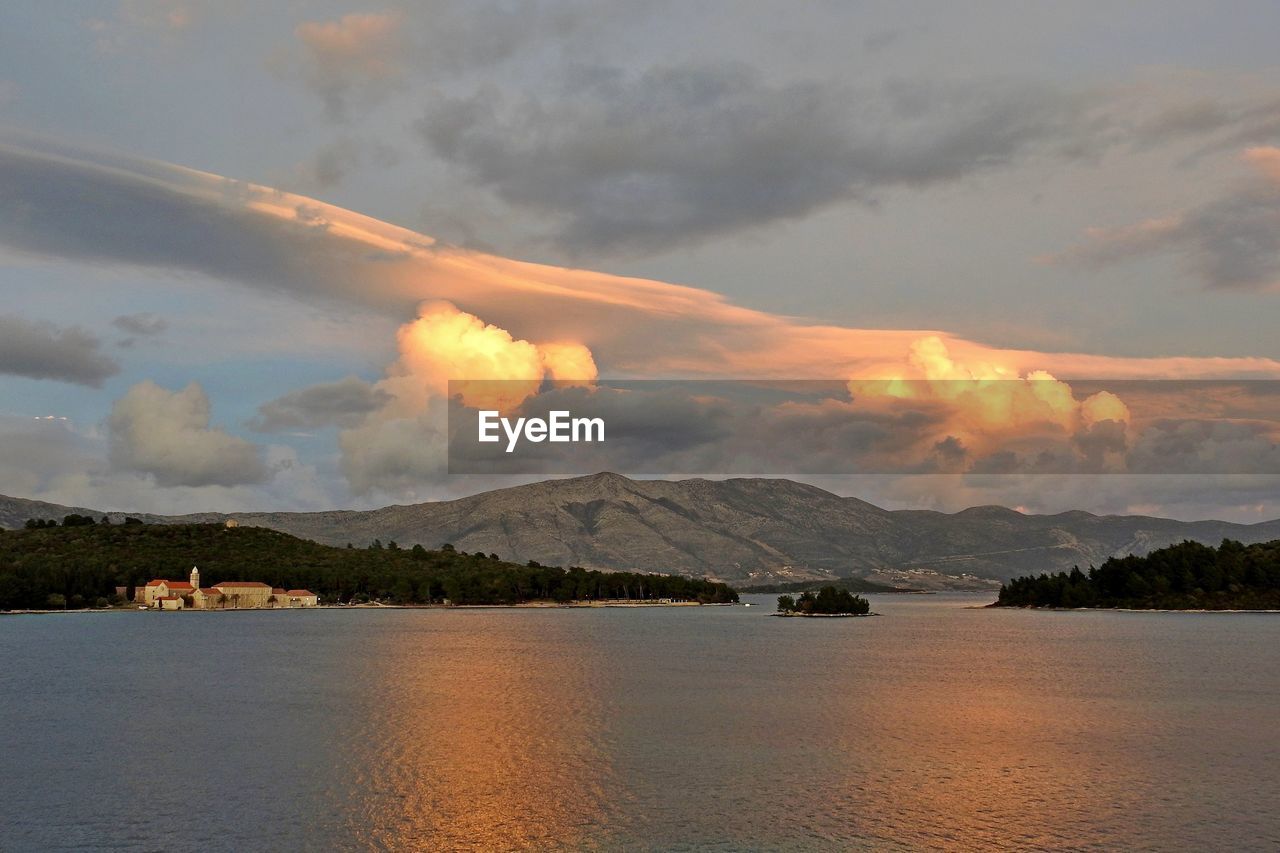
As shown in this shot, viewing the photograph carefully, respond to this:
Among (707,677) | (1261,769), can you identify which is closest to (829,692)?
(707,677)

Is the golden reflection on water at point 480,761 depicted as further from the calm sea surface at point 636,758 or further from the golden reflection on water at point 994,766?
the golden reflection on water at point 994,766

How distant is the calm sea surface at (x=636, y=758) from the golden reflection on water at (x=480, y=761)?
29 centimetres

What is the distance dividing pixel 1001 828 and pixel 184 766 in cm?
5086

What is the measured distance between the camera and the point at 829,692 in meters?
113

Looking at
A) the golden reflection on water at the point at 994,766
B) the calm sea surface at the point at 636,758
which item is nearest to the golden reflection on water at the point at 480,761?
the calm sea surface at the point at 636,758

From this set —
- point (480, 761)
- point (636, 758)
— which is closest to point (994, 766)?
point (636, 758)

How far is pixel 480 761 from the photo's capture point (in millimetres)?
71375

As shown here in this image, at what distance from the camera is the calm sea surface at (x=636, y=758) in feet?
173

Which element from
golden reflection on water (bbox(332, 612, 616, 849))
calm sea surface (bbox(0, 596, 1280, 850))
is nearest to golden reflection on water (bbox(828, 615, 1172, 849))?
calm sea surface (bbox(0, 596, 1280, 850))

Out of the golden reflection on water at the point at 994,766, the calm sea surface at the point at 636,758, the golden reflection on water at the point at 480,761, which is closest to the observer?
the calm sea surface at the point at 636,758

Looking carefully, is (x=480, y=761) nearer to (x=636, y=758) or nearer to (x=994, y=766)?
(x=636, y=758)

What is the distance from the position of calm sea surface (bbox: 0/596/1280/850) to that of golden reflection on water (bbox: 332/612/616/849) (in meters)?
0.29

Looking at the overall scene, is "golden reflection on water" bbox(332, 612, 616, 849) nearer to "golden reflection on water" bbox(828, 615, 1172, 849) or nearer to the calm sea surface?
the calm sea surface

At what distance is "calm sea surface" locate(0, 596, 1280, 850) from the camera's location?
52719mm
